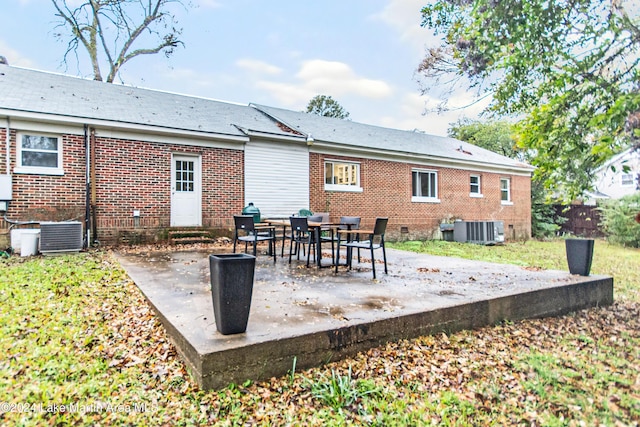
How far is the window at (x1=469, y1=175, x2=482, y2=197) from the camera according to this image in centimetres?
1661

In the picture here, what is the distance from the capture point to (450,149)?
17062 millimetres

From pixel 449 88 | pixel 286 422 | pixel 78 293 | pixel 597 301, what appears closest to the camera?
pixel 286 422

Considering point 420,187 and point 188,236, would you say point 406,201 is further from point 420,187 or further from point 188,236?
point 188,236

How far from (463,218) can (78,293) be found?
1488 cm

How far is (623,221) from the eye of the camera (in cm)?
1519

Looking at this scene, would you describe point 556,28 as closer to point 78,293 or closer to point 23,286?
point 78,293

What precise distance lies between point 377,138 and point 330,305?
1217 cm

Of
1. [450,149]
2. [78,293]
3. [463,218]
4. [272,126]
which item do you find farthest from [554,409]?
[450,149]

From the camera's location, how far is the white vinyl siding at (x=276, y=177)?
10906mm

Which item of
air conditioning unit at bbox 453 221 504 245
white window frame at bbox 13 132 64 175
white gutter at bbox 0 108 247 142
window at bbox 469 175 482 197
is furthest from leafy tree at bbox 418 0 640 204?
window at bbox 469 175 482 197

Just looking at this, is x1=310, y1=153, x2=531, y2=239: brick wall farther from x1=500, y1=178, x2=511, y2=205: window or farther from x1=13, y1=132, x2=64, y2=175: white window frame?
x1=13, y1=132, x2=64, y2=175: white window frame

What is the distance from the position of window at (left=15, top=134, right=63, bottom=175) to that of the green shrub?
64.4 feet

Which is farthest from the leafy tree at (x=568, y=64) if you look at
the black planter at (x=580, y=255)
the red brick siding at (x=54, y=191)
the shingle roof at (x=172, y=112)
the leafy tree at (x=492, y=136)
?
the leafy tree at (x=492, y=136)

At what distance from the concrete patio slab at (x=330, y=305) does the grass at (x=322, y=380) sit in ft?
0.41
